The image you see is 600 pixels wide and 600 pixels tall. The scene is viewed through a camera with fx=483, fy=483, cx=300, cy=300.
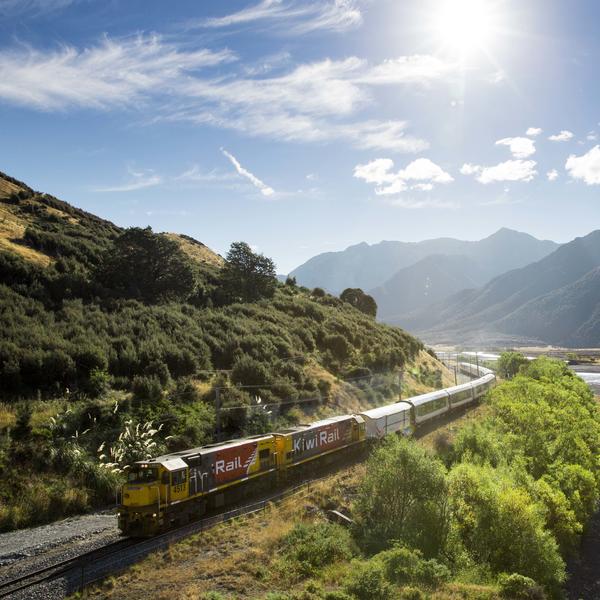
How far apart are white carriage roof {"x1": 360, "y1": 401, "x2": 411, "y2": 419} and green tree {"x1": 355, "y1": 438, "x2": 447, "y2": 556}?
41.7 ft

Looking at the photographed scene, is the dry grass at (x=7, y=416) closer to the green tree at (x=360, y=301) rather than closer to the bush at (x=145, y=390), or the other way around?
the bush at (x=145, y=390)

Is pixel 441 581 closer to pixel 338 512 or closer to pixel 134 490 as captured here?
pixel 338 512

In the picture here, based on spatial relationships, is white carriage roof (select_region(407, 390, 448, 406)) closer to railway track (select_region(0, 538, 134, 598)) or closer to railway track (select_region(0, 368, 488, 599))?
railway track (select_region(0, 368, 488, 599))

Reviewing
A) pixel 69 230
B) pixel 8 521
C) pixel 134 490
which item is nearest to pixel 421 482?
pixel 134 490

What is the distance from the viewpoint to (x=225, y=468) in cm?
2419

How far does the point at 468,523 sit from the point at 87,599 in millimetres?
19216

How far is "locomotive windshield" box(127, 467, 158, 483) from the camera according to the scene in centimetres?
2053

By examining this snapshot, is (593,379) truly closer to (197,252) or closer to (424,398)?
(424,398)

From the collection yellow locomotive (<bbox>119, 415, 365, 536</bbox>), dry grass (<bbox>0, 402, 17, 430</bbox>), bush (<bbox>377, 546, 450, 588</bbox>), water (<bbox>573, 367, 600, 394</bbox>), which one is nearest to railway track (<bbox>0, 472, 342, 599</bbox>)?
yellow locomotive (<bbox>119, 415, 365, 536</bbox>)

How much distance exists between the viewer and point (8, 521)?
21516 mm

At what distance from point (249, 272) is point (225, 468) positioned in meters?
45.3

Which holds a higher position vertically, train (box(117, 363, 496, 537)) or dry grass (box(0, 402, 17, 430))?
dry grass (box(0, 402, 17, 430))

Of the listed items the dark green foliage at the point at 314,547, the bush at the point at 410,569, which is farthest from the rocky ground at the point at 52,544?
the bush at the point at 410,569


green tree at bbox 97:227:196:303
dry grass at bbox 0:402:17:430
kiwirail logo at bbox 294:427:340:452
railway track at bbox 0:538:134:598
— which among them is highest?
green tree at bbox 97:227:196:303
